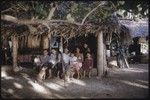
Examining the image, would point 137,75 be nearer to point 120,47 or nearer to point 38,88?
point 120,47

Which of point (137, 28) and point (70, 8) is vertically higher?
point (70, 8)

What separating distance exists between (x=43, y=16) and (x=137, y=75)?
7227mm

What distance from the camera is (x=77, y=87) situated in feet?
43.0

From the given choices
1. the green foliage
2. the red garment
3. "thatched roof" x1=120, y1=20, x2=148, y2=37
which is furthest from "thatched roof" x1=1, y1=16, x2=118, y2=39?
"thatched roof" x1=120, y1=20, x2=148, y2=37

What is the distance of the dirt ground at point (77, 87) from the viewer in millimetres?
11508

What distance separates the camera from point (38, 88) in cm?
1290

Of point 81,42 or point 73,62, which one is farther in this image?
point 81,42

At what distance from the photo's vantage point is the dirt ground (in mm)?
11508

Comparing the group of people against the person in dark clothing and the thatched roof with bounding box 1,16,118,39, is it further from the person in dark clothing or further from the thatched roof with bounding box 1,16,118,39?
the person in dark clothing

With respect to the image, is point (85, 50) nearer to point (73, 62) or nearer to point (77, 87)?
point (73, 62)


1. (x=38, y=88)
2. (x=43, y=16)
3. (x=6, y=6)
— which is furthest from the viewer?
(x=38, y=88)

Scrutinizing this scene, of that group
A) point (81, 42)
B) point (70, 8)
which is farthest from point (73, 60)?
point (81, 42)

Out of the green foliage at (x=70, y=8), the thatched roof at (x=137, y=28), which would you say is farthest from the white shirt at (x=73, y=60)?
the thatched roof at (x=137, y=28)

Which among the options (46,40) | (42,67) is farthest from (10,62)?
(42,67)
